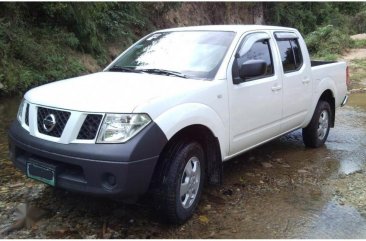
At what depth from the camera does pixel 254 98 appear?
182 inches

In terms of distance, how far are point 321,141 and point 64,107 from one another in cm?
430

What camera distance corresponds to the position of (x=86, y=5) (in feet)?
39.3

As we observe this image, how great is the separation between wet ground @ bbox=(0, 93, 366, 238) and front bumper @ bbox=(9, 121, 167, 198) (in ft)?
1.68

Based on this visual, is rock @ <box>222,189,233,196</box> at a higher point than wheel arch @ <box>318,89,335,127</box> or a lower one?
lower

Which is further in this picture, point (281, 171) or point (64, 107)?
point (281, 171)

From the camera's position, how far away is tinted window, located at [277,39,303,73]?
213 inches

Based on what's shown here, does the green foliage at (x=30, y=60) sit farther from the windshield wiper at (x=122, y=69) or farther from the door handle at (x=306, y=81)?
the door handle at (x=306, y=81)

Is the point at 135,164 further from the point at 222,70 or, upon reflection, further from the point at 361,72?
the point at 361,72

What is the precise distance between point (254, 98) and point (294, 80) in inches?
42.0

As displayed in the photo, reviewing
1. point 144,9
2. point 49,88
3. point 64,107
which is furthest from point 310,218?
point 144,9

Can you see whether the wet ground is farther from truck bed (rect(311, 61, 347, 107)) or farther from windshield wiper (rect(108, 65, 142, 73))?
windshield wiper (rect(108, 65, 142, 73))

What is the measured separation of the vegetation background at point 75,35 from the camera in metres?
9.59

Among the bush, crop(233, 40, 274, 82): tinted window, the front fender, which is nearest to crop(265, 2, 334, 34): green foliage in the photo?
the bush

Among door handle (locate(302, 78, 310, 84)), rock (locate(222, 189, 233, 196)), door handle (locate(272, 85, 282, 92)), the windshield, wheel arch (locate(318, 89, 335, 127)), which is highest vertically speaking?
the windshield
